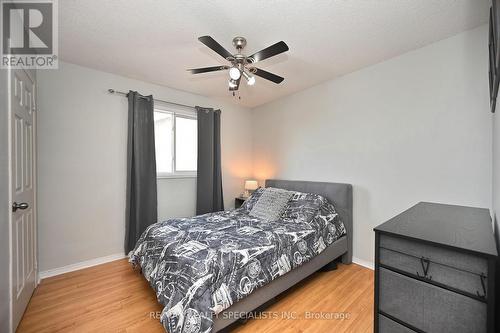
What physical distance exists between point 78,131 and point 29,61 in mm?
817

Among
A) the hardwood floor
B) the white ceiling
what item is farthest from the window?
the hardwood floor

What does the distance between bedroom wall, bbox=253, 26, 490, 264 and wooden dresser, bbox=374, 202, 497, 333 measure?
0.89m

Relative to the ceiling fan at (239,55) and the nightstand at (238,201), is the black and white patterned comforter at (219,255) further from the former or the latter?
the ceiling fan at (239,55)

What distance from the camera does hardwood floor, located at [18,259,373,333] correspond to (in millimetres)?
1702

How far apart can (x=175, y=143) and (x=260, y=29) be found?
221 cm

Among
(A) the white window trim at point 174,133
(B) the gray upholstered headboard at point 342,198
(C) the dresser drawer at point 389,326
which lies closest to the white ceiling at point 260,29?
(A) the white window trim at point 174,133

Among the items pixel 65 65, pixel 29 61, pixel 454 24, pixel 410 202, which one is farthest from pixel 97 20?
pixel 410 202

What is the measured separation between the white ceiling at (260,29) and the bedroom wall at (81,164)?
12.5 inches

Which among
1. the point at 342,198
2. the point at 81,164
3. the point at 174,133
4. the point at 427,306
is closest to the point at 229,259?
the point at 427,306

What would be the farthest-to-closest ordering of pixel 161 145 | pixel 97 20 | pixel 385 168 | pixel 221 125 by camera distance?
pixel 221 125, pixel 161 145, pixel 385 168, pixel 97 20

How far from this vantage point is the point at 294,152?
11.6 ft

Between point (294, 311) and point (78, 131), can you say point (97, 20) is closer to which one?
point (78, 131)

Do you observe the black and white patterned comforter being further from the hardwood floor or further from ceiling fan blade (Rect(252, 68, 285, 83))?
ceiling fan blade (Rect(252, 68, 285, 83))

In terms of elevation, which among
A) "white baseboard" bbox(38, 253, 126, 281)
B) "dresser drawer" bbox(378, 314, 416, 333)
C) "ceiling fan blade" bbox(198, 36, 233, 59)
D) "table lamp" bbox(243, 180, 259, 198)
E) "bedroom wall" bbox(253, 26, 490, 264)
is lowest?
"white baseboard" bbox(38, 253, 126, 281)
